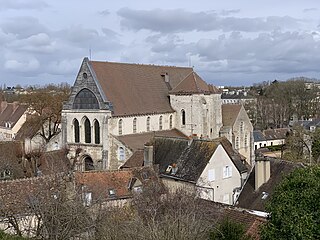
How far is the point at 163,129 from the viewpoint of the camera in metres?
48.9

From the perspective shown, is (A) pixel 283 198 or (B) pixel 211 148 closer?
(A) pixel 283 198

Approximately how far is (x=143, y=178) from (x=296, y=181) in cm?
1658

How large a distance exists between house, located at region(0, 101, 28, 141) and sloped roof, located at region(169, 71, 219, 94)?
27719 mm

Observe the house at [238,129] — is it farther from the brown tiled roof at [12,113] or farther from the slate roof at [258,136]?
the brown tiled roof at [12,113]

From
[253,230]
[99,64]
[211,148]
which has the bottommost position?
[253,230]

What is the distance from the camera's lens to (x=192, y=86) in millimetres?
49344

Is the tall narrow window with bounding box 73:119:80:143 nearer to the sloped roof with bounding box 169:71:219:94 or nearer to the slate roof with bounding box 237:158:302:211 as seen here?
the sloped roof with bounding box 169:71:219:94

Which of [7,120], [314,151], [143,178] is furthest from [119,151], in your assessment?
[7,120]

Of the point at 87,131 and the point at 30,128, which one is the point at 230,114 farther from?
the point at 30,128

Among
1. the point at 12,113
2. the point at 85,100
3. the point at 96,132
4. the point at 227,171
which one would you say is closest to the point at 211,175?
the point at 227,171

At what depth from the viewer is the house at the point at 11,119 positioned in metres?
70.2

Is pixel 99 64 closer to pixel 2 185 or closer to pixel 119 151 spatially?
pixel 119 151

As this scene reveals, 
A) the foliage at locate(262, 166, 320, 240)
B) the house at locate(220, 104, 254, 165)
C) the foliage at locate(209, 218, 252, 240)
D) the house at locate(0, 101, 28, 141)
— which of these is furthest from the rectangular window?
the house at locate(0, 101, 28, 141)

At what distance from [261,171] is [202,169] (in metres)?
5.03
